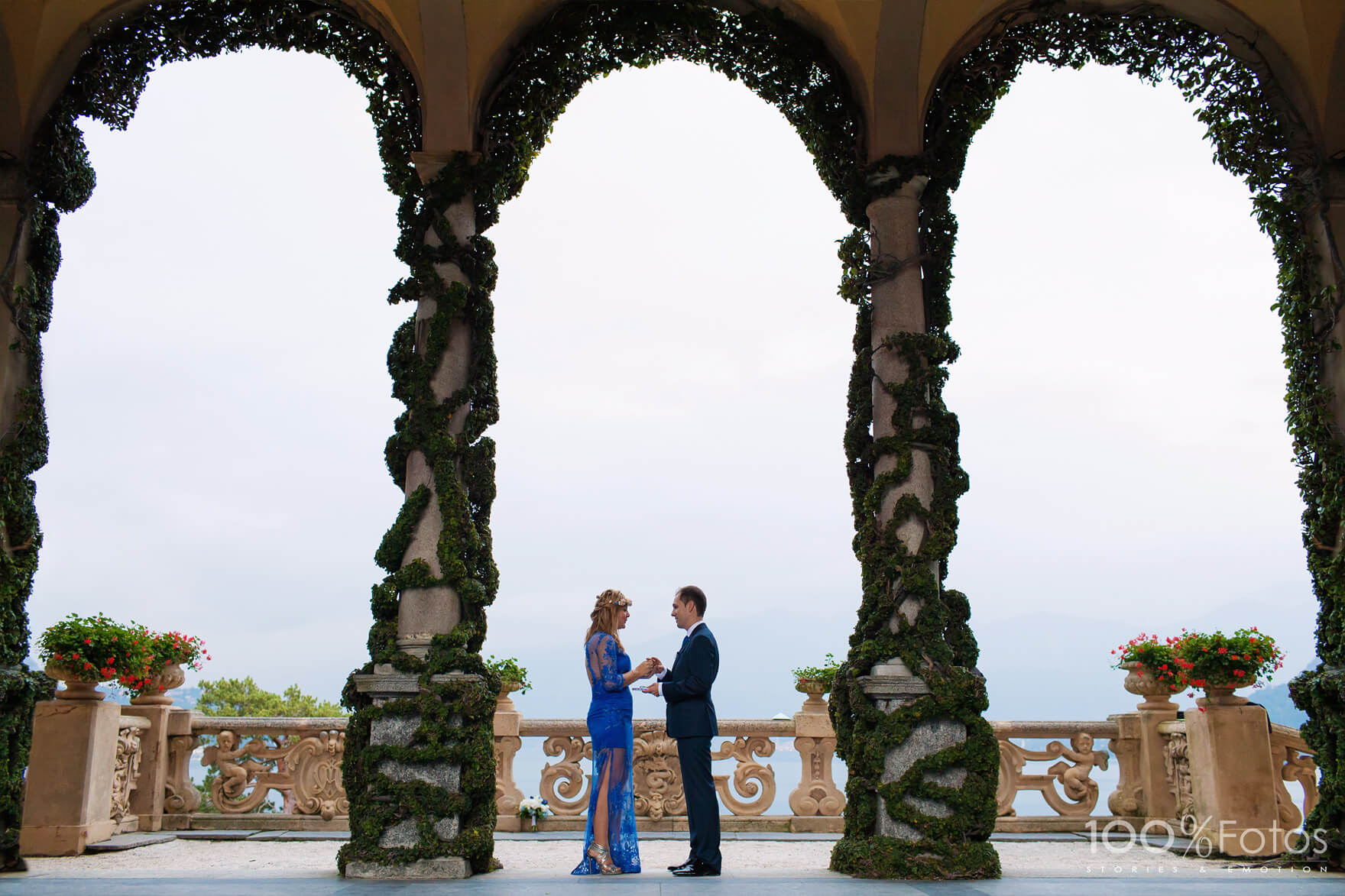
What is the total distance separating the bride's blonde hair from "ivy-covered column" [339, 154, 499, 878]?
646mm

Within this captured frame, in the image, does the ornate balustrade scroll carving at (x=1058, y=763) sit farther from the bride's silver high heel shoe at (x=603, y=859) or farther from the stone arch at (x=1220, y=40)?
the stone arch at (x=1220, y=40)

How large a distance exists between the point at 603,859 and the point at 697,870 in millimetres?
521

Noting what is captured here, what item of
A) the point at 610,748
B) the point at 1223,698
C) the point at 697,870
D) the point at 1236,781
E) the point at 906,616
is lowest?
the point at 697,870

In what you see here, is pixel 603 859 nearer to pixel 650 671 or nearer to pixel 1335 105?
pixel 650 671

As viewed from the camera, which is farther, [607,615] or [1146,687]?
[1146,687]

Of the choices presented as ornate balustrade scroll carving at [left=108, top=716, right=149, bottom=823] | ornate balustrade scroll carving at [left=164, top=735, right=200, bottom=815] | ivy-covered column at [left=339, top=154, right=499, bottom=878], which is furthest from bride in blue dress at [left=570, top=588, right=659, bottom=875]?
ornate balustrade scroll carving at [left=164, top=735, right=200, bottom=815]

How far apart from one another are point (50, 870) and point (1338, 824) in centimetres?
733

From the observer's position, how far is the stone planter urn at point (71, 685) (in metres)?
7.24

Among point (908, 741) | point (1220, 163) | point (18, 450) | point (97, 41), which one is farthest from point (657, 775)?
point (97, 41)

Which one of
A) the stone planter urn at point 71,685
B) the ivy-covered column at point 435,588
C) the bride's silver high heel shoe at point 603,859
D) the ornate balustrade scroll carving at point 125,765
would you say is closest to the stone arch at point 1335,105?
the ivy-covered column at point 435,588

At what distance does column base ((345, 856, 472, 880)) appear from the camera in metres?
5.40

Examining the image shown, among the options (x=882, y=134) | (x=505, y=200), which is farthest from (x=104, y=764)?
(x=882, y=134)

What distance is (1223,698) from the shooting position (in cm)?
739

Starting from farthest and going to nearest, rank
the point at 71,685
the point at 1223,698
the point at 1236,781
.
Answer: the point at 1223,698 < the point at 71,685 < the point at 1236,781
